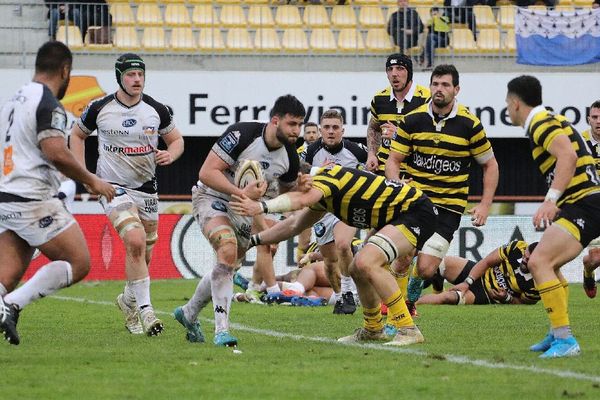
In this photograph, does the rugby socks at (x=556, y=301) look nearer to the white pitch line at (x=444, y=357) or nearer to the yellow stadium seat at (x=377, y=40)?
the white pitch line at (x=444, y=357)

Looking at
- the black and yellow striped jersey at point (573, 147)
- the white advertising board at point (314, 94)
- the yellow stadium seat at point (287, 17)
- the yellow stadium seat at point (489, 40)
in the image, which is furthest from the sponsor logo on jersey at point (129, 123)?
the yellow stadium seat at point (489, 40)

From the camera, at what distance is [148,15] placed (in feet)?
82.2

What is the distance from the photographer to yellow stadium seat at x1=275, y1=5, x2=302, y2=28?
25.3 metres

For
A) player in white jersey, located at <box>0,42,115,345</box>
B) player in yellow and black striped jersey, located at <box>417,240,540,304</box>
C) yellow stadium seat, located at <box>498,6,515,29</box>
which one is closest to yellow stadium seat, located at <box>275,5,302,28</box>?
yellow stadium seat, located at <box>498,6,515,29</box>

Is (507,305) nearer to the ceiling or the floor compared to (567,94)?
nearer to the floor

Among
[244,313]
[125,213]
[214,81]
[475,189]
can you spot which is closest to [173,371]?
[125,213]

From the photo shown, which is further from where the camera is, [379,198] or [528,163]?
[528,163]

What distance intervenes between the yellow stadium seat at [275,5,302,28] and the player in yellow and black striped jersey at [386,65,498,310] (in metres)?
13.9

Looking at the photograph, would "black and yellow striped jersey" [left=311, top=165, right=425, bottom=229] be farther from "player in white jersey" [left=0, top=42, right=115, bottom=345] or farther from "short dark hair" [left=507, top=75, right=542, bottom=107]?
"player in white jersey" [left=0, top=42, right=115, bottom=345]

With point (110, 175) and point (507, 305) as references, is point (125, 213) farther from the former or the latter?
point (507, 305)

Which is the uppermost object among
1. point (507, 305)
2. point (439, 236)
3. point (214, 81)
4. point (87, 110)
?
point (214, 81)

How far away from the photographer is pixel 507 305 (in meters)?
15.2

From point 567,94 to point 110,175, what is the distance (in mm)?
15179

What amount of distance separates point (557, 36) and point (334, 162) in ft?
36.7
